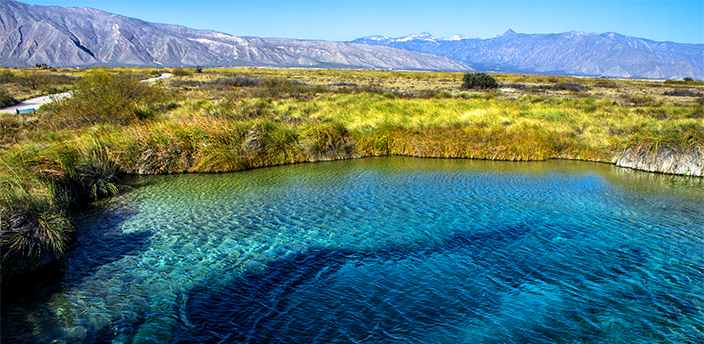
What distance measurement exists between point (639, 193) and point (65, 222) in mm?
12653

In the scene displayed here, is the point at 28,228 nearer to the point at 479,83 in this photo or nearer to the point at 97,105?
the point at 97,105

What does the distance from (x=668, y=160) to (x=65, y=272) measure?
1572 cm

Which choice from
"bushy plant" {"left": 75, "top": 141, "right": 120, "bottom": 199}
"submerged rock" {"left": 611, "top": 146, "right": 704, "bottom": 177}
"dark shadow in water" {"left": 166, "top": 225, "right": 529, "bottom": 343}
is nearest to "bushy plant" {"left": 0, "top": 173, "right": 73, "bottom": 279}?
"bushy plant" {"left": 75, "top": 141, "right": 120, "bottom": 199}

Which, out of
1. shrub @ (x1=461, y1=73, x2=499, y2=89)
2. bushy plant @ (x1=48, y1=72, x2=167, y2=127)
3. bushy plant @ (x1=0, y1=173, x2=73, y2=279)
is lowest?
bushy plant @ (x1=0, y1=173, x2=73, y2=279)

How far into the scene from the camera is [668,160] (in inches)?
487

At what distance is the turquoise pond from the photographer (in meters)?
4.60

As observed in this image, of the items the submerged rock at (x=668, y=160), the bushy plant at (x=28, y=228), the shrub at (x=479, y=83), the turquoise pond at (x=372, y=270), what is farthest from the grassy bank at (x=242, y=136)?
the shrub at (x=479, y=83)

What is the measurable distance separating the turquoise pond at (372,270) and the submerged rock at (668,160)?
258cm

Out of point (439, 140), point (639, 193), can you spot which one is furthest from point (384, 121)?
point (639, 193)

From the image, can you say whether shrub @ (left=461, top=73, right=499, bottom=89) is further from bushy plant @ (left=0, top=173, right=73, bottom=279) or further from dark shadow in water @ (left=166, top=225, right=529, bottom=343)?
bushy plant @ (left=0, top=173, right=73, bottom=279)

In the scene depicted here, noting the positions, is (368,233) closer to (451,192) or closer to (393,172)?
(451,192)

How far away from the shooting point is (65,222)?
261 inches

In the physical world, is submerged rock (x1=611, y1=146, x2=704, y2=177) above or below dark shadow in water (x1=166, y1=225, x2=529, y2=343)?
above

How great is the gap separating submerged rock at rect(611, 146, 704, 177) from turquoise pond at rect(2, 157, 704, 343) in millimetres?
2577
